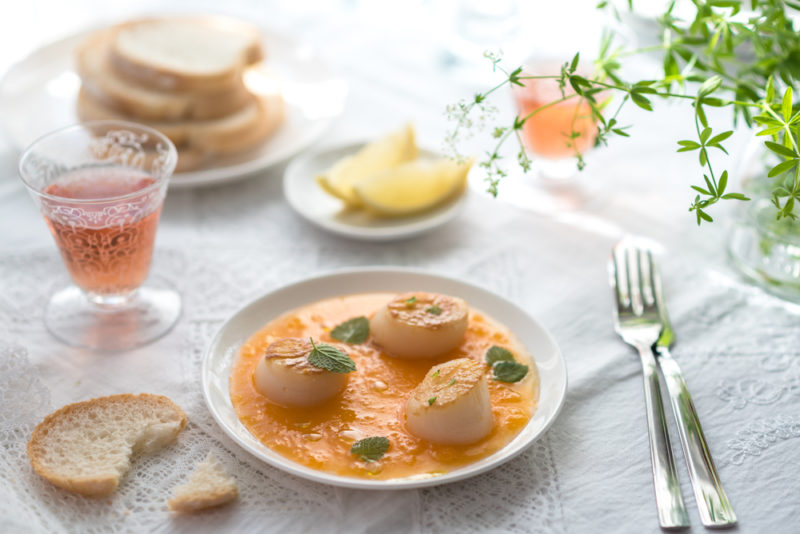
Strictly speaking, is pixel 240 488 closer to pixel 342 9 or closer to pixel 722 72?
pixel 722 72

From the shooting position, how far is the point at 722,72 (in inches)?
67.4

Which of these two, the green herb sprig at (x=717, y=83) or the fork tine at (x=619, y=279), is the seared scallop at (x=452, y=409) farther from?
the fork tine at (x=619, y=279)

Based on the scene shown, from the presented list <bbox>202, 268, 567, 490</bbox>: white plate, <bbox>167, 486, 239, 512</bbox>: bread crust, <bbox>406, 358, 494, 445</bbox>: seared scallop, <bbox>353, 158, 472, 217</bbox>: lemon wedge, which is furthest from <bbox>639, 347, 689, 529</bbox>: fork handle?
<bbox>353, 158, 472, 217</bbox>: lemon wedge

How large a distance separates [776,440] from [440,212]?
105cm

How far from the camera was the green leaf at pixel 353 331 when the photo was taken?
1.62 m

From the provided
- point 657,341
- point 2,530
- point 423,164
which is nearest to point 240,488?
point 2,530

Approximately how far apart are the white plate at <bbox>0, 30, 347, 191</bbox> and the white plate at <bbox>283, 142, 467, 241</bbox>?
7 cm

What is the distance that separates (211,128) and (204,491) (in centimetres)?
129

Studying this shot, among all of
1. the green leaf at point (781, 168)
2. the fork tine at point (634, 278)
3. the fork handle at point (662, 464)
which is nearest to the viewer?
the fork handle at point (662, 464)

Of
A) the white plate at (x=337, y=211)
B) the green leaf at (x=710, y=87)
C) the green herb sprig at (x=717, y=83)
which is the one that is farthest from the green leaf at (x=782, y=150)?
the white plate at (x=337, y=211)

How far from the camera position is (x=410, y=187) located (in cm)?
216

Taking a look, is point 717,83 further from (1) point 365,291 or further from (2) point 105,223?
(2) point 105,223

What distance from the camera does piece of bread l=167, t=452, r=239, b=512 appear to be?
1.29 meters

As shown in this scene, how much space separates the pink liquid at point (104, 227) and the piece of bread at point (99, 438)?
Result: 36 centimetres
